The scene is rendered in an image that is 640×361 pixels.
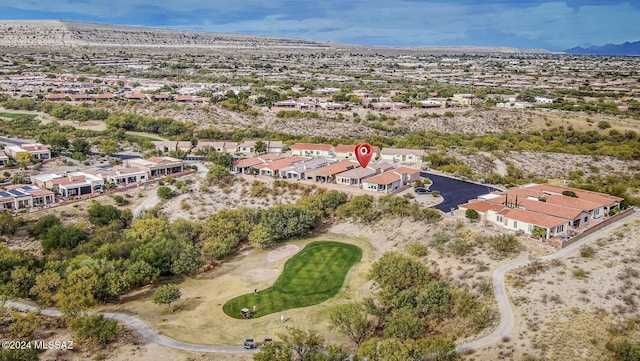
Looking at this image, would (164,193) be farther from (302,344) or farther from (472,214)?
(302,344)

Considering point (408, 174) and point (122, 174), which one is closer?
point (408, 174)

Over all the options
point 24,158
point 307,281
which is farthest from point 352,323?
point 24,158

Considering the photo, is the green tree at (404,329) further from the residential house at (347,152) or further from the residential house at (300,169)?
the residential house at (347,152)

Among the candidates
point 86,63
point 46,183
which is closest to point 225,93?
point 46,183

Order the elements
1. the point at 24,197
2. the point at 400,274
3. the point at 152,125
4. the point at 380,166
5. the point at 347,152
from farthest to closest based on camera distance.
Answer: the point at 152,125 < the point at 347,152 < the point at 380,166 < the point at 24,197 < the point at 400,274

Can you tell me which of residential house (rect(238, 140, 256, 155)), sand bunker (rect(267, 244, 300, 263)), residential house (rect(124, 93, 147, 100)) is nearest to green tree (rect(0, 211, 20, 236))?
sand bunker (rect(267, 244, 300, 263))

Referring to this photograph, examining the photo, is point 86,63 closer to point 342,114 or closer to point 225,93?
point 225,93

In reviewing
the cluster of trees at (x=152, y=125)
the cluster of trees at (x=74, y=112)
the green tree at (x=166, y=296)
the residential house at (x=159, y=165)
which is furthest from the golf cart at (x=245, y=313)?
the cluster of trees at (x=74, y=112)
